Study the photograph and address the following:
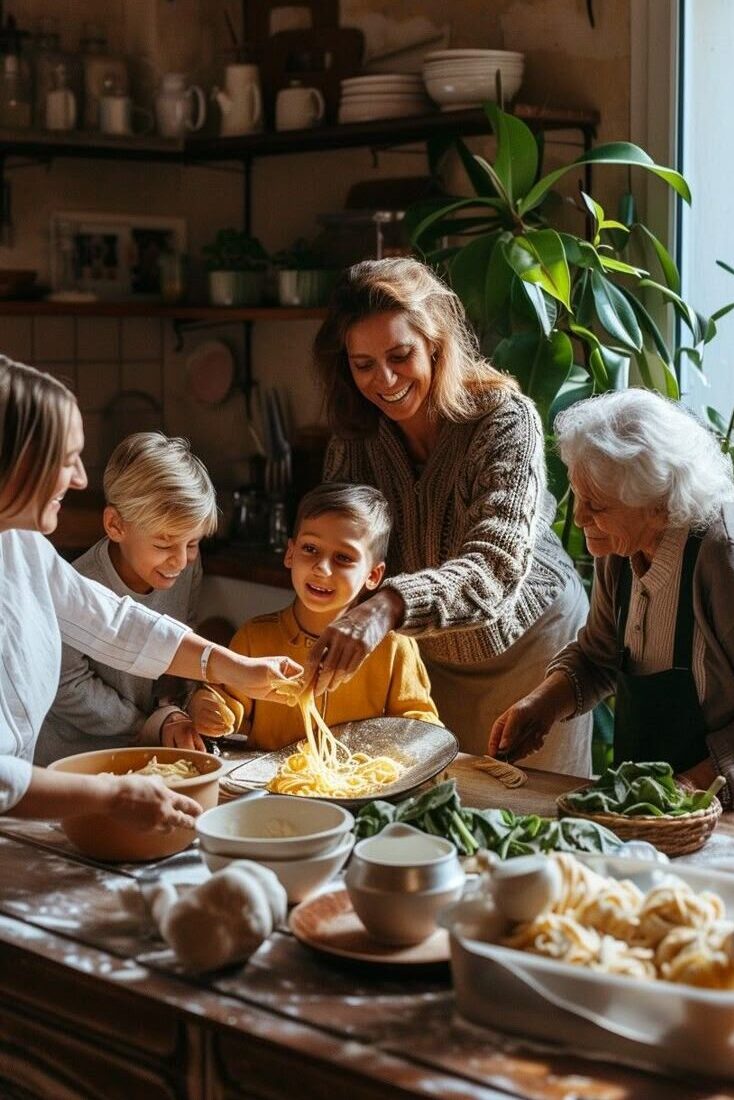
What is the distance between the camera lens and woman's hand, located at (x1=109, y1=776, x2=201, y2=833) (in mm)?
1815

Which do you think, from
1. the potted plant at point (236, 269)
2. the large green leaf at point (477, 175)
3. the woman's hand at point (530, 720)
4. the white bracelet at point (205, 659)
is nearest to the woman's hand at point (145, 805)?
the white bracelet at point (205, 659)

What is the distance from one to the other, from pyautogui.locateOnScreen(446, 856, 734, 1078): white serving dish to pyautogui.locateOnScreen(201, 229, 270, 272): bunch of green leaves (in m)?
3.01

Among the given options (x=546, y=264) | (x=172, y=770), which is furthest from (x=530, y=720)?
(x=546, y=264)

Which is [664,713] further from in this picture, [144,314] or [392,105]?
[144,314]

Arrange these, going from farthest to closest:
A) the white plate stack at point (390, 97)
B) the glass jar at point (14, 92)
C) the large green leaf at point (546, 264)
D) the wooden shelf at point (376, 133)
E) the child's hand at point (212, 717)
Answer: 1. the glass jar at point (14, 92)
2. the white plate stack at point (390, 97)
3. the wooden shelf at point (376, 133)
4. the large green leaf at point (546, 264)
5. the child's hand at point (212, 717)

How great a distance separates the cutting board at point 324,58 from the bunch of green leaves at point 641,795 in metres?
2.62

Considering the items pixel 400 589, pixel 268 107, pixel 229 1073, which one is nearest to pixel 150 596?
pixel 400 589

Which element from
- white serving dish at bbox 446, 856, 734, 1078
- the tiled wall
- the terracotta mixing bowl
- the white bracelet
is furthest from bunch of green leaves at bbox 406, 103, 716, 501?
white serving dish at bbox 446, 856, 734, 1078

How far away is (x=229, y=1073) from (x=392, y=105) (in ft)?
9.08

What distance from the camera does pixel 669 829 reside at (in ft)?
6.35

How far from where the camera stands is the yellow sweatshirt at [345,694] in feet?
8.26

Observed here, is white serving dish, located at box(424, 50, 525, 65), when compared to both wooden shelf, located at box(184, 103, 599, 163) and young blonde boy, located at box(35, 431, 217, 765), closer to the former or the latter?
wooden shelf, located at box(184, 103, 599, 163)

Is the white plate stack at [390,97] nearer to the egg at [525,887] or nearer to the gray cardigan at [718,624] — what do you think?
the gray cardigan at [718,624]

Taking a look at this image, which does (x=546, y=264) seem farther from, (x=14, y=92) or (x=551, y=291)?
(x=14, y=92)
